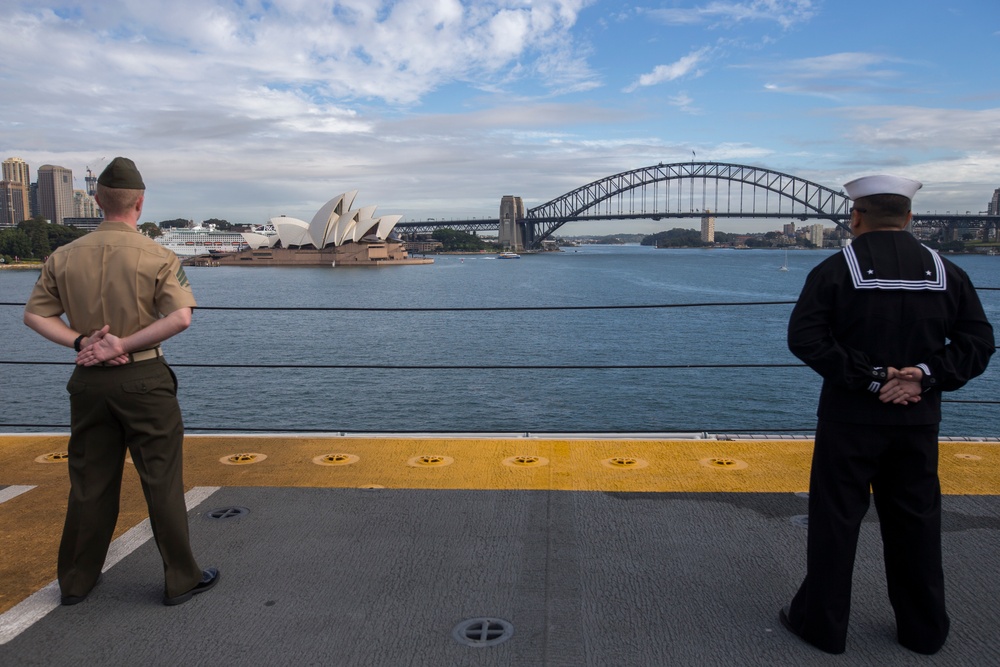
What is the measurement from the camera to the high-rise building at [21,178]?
160 metres

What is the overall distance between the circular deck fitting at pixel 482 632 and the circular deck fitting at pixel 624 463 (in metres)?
1.54

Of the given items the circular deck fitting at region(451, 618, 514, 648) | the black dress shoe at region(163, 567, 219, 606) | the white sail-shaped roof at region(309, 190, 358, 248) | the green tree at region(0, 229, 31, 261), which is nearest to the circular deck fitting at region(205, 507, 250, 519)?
the black dress shoe at region(163, 567, 219, 606)

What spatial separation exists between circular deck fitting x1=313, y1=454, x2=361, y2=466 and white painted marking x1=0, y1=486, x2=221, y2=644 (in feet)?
3.02

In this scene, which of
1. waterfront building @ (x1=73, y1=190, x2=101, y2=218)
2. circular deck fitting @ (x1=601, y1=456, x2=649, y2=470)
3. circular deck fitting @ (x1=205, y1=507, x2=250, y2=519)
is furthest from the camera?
waterfront building @ (x1=73, y1=190, x2=101, y2=218)

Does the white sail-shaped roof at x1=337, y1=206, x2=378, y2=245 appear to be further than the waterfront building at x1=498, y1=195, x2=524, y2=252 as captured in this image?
No

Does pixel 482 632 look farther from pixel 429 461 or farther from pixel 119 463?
pixel 429 461

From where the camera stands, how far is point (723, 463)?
3744 mm

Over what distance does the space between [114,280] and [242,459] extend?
1744 mm

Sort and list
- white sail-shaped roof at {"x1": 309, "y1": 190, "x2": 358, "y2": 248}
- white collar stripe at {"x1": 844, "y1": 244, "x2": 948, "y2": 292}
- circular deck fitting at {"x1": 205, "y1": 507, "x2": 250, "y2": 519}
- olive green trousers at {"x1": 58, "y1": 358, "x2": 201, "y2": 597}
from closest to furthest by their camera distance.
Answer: white collar stripe at {"x1": 844, "y1": 244, "x2": 948, "y2": 292}
olive green trousers at {"x1": 58, "y1": 358, "x2": 201, "y2": 597}
circular deck fitting at {"x1": 205, "y1": 507, "x2": 250, "y2": 519}
white sail-shaped roof at {"x1": 309, "y1": 190, "x2": 358, "y2": 248}

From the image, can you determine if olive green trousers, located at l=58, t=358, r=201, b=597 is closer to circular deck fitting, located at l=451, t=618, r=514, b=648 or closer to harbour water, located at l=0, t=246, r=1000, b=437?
circular deck fitting, located at l=451, t=618, r=514, b=648

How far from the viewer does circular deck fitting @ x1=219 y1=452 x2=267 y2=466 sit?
3803 millimetres

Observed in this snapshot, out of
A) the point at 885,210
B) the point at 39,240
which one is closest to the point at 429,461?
the point at 885,210

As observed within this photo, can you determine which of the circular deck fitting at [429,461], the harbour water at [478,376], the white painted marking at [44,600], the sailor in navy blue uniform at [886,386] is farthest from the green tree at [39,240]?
the sailor in navy blue uniform at [886,386]

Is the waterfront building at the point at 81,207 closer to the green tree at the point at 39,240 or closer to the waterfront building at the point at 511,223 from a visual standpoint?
the green tree at the point at 39,240
